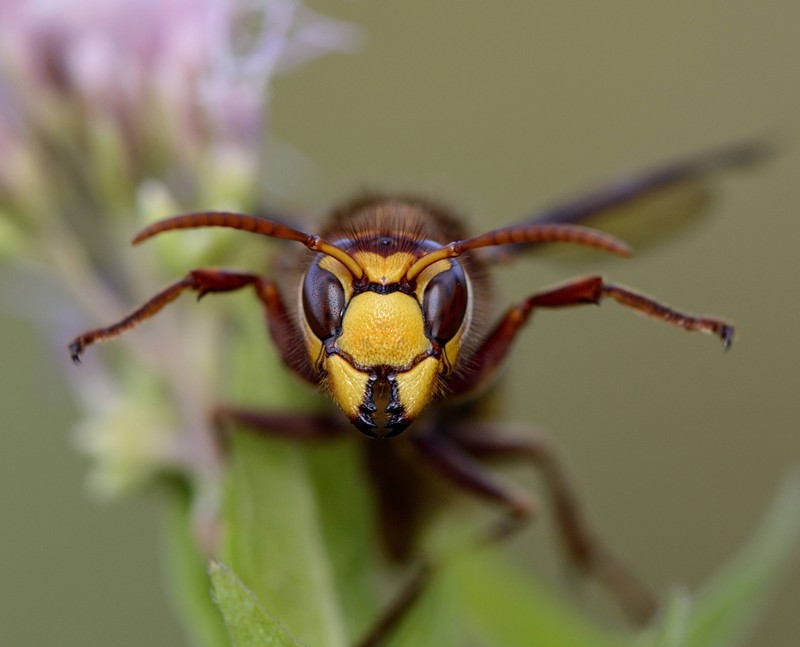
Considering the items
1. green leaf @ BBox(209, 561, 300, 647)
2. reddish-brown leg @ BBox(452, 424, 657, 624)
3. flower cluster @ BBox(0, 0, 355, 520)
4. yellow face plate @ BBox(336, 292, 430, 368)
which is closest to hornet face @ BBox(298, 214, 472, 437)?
yellow face plate @ BBox(336, 292, 430, 368)

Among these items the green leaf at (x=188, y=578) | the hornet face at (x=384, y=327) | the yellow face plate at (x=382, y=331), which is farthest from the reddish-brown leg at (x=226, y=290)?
the green leaf at (x=188, y=578)

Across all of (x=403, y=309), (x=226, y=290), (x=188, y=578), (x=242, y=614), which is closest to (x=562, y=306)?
(x=403, y=309)

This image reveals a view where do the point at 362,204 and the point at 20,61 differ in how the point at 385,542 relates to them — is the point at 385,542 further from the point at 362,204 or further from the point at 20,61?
the point at 20,61

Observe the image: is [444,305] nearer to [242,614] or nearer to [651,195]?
[242,614]

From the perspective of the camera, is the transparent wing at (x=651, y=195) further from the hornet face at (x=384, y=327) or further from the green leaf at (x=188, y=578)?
the green leaf at (x=188, y=578)

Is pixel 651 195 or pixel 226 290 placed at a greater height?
pixel 651 195

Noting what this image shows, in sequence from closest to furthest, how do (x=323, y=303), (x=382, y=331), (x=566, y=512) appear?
(x=382, y=331) < (x=323, y=303) < (x=566, y=512)
